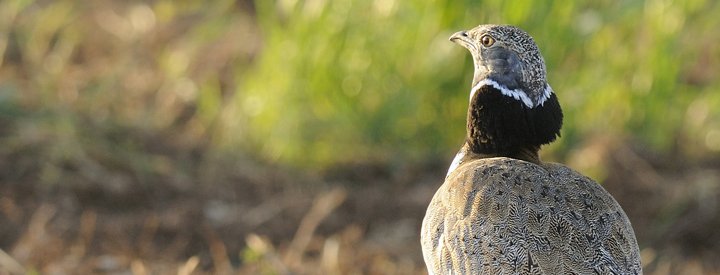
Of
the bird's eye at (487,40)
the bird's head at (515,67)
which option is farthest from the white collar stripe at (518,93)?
the bird's eye at (487,40)

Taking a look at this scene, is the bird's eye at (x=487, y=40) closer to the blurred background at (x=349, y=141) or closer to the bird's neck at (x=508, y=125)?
the bird's neck at (x=508, y=125)

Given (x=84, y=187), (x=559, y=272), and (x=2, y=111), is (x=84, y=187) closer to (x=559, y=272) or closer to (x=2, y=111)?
(x=2, y=111)

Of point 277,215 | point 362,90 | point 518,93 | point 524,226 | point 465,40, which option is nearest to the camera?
point 524,226

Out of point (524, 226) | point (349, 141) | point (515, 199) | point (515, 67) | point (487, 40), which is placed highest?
point (349, 141)

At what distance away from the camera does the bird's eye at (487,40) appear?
443 cm

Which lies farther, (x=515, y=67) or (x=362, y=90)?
(x=362, y=90)

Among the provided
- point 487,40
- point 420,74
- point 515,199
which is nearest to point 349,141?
point 420,74

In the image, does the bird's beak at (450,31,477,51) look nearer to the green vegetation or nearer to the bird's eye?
the bird's eye

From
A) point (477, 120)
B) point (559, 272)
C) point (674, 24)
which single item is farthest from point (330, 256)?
point (674, 24)

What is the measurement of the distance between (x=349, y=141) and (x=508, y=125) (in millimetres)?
2862

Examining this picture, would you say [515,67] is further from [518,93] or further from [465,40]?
[465,40]

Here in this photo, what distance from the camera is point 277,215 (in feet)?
22.0

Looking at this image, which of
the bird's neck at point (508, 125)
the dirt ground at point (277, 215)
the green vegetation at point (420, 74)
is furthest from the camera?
the green vegetation at point (420, 74)

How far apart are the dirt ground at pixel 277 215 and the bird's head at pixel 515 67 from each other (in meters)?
1.51
